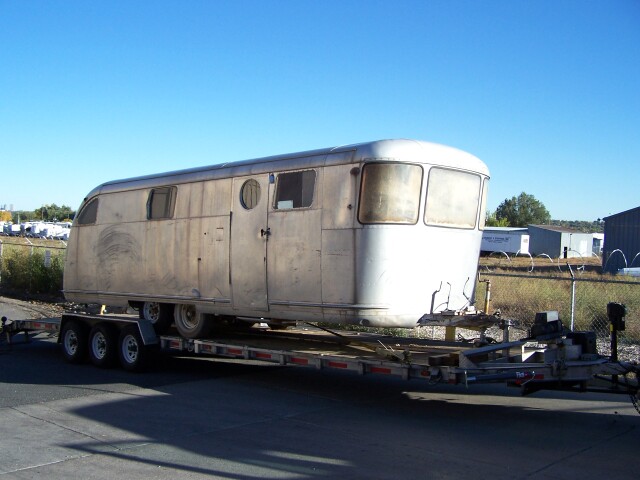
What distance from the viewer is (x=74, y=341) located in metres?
12.3

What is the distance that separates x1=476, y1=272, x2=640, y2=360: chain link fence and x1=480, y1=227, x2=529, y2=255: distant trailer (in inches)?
1537

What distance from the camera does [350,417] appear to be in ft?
27.5

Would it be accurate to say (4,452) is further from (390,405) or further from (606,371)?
(606,371)

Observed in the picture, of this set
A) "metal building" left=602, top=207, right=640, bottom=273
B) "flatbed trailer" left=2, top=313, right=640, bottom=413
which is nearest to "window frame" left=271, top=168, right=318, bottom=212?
"flatbed trailer" left=2, top=313, right=640, bottom=413

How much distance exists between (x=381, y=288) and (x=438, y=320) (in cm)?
84

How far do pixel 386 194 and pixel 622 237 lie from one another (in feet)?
111

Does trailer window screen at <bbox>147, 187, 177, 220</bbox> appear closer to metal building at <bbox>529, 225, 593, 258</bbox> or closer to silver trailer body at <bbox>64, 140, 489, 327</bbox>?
silver trailer body at <bbox>64, 140, 489, 327</bbox>

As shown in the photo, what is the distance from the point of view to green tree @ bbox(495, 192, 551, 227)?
345ft

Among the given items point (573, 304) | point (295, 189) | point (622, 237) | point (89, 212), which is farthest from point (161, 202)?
point (622, 237)

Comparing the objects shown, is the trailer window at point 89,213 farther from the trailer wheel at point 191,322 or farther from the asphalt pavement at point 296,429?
the asphalt pavement at point 296,429

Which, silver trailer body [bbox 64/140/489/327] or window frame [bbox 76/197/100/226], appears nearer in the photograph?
silver trailer body [bbox 64/140/489/327]

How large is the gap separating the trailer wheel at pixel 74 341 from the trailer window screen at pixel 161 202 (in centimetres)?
246

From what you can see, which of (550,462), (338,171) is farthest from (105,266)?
(550,462)

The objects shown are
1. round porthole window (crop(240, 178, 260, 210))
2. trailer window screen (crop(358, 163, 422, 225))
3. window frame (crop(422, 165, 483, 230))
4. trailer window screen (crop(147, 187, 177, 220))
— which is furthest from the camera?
trailer window screen (crop(147, 187, 177, 220))
